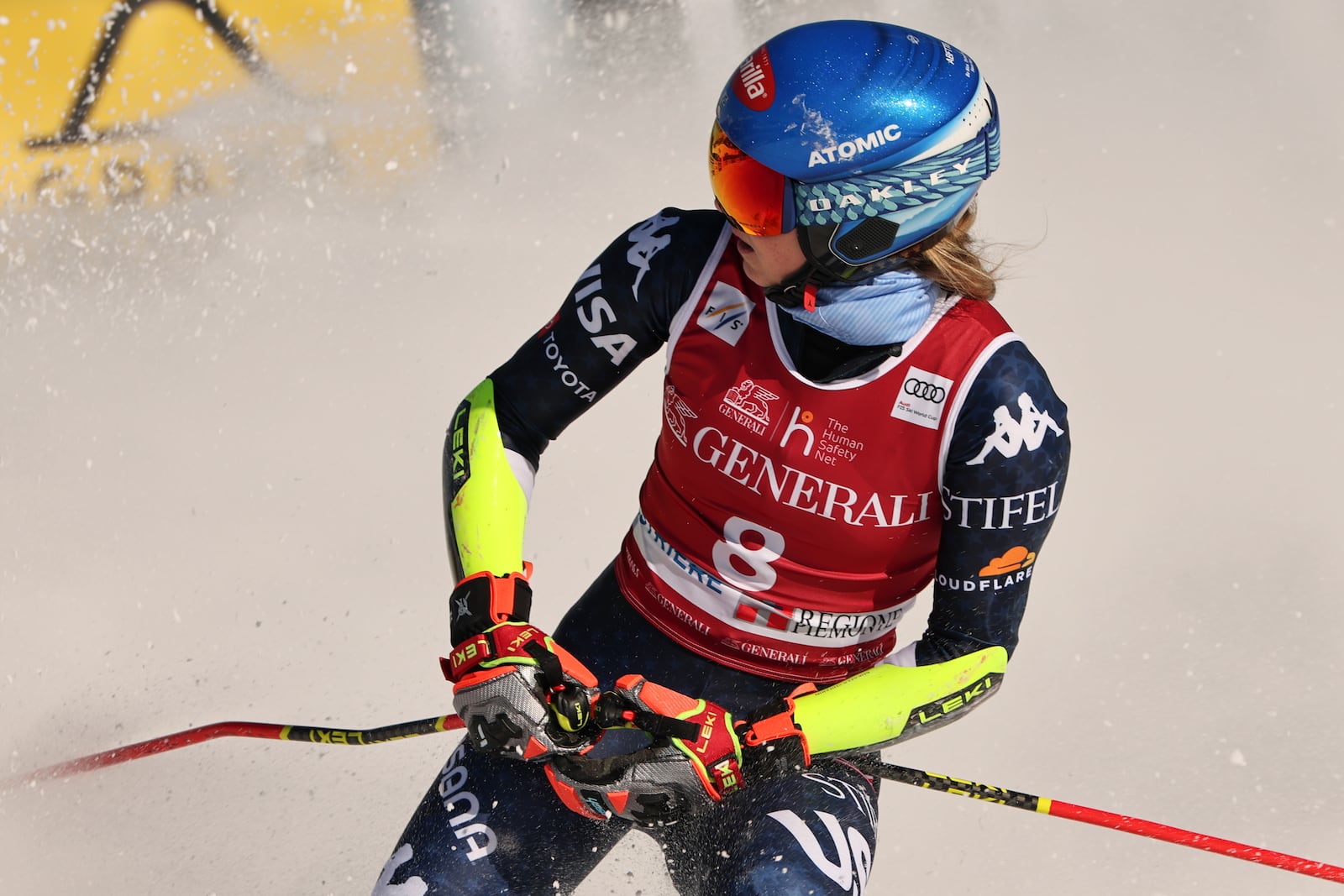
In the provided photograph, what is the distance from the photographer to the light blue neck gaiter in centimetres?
200

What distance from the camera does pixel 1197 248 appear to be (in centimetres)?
589

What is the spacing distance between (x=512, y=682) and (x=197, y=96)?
4.24m

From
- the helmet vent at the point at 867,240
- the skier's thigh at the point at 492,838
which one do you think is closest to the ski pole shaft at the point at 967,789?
the skier's thigh at the point at 492,838

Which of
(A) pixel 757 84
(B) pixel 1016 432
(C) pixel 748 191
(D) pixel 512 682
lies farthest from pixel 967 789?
(A) pixel 757 84

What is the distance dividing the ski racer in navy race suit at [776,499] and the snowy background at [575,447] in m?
0.96

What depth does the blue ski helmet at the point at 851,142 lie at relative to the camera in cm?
188

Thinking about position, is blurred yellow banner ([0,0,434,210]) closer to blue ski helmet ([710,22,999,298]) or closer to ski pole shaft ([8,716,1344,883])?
ski pole shaft ([8,716,1344,883])

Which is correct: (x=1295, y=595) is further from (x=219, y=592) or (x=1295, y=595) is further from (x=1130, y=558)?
(x=219, y=592)

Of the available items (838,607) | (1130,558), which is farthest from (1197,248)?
(838,607)

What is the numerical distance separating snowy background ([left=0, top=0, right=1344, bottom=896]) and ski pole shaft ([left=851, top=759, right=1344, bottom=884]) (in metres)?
0.87

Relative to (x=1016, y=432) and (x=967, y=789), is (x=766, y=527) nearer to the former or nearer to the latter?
(x=1016, y=432)

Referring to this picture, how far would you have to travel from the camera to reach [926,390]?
203cm

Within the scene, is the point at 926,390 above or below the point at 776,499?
above

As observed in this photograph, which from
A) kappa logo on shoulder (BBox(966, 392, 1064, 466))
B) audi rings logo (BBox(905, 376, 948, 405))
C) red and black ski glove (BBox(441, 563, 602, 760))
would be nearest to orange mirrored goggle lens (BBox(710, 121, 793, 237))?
audi rings logo (BBox(905, 376, 948, 405))
